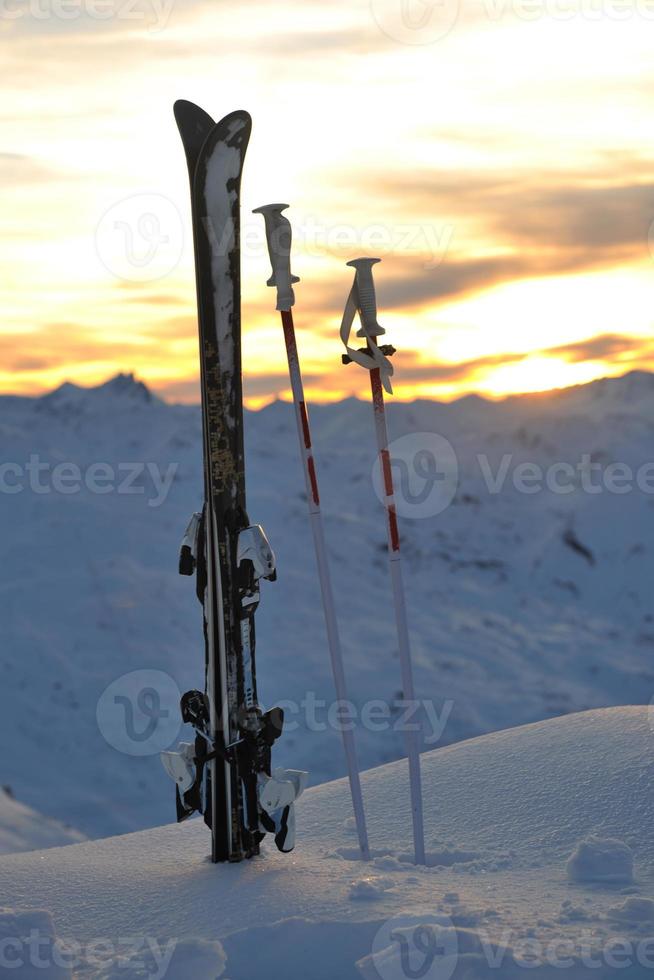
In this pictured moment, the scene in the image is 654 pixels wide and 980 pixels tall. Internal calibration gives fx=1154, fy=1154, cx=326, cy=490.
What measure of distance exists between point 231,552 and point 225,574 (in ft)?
0.32

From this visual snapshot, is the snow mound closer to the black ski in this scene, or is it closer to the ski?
the ski

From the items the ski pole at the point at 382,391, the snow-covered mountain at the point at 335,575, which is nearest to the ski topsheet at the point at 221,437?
the ski pole at the point at 382,391

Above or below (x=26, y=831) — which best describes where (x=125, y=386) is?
above

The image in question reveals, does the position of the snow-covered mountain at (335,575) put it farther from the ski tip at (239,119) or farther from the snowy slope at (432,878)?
the ski tip at (239,119)

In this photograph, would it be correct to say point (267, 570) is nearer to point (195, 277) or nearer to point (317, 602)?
point (195, 277)

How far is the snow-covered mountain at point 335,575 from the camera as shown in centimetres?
1332

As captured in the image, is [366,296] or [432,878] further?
[366,296]

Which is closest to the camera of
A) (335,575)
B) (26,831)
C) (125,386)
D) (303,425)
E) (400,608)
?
(400,608)

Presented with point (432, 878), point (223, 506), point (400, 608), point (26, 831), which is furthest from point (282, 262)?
point (26, 831)

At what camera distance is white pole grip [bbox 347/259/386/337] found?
4727 millimetres

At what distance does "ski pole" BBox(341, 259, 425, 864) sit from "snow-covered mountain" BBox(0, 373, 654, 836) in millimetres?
7084

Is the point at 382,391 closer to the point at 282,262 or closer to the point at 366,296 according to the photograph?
the point at 366,296

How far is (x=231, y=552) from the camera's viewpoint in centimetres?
491

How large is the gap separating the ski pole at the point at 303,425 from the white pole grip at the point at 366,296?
0.28 metres
